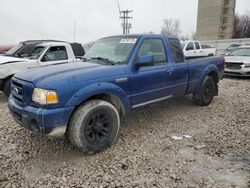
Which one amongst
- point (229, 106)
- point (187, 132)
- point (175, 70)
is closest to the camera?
point (187, 132)

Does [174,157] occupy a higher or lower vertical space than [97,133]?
lower

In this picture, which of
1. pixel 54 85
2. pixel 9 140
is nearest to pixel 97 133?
pixel 54 85

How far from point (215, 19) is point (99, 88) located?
69967mm

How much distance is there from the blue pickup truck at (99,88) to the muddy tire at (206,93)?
943mm

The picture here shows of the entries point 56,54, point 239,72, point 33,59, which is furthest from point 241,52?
point 33,59

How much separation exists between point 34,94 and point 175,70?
9.41 feet

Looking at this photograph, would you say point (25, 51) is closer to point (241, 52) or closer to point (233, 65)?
point (233, 65)

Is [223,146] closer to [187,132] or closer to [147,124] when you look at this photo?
[187,132]

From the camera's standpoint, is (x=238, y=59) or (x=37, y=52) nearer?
(x=37, y=52)

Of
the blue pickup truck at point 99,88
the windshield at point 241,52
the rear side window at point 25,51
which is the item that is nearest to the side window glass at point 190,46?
the windshield at point 241,52

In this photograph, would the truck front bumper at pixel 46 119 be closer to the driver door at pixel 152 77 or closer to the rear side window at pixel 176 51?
the driver door at pixel 152 77

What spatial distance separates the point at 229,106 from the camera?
6.34m

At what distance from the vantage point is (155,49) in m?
4.69

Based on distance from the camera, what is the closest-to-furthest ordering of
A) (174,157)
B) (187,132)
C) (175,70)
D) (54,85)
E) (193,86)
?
(54,85) < (174,157) < (187,132) < (175,70) < (193,86)
